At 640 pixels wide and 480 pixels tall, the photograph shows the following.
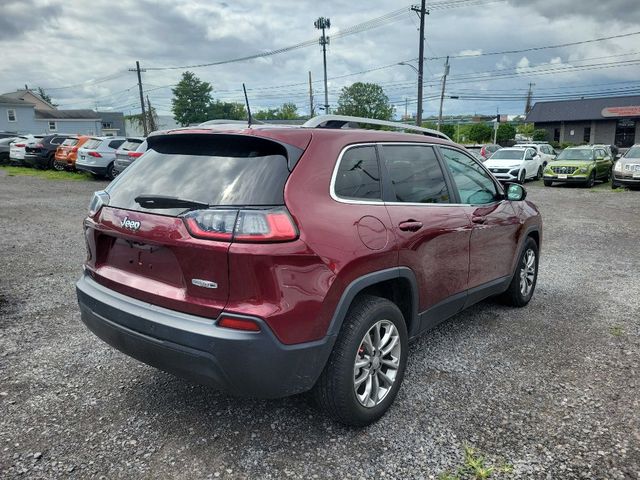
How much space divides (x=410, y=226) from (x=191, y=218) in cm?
138

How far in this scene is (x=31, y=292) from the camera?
5324mm

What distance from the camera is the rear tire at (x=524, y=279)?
4.82 metres

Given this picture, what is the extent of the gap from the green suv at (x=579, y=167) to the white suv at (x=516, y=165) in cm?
109

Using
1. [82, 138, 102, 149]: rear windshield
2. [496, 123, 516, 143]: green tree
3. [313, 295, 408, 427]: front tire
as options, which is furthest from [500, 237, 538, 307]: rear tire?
[496, 123, 516, 143]: green tree

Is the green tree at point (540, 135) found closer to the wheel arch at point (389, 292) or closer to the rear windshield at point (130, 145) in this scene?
the rear windshield at point (130, 145)

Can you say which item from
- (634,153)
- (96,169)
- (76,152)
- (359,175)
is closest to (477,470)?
(359,175)

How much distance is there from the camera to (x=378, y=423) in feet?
9.72

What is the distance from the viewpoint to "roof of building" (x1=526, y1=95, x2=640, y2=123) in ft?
157

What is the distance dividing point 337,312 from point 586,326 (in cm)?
318

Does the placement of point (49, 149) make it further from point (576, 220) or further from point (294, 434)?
point (294, 434)

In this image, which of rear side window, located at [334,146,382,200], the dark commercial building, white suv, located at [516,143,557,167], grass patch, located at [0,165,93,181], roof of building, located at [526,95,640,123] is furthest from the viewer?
roof of building, located at [526,95,640,123]

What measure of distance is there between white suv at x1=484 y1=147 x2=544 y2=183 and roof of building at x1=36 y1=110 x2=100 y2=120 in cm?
6247

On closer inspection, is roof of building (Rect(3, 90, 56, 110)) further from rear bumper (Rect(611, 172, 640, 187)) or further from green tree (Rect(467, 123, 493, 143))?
rear bumper (Rect(611, 172, 640, 187))

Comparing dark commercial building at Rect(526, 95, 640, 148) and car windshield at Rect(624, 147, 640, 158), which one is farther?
dark commercial building at Rect(526, 95, 640, 148)
